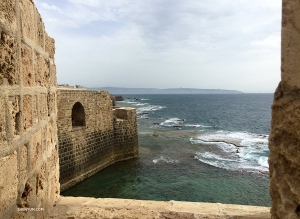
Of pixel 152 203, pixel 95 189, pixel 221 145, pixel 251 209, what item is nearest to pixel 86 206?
pixel 152 203

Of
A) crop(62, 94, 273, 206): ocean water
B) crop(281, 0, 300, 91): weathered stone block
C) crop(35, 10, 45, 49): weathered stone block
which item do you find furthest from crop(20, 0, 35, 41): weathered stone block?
crop(62, 94, 273, 206): ocean water

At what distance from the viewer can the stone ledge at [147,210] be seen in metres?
2.41

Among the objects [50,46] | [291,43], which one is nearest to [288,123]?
[291,43]

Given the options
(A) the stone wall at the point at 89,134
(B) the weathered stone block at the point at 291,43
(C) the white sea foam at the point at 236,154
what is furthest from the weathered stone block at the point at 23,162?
(C) the white sea foam at the point at 236,154

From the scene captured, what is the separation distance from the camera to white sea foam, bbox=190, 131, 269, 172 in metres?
16.0

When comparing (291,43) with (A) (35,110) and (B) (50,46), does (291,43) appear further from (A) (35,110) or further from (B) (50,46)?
(B) (50,46)

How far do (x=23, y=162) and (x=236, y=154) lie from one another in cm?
1889

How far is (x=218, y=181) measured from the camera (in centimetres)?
1316

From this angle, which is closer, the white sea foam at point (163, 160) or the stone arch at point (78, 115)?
the stone arch at point (78, 115)

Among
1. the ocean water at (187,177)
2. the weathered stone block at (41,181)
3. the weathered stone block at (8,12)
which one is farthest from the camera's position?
the ocean water at (187,177)

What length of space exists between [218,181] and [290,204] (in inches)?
495

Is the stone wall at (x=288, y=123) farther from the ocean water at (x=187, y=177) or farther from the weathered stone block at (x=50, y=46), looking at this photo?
the ocean water at (x=187, y=177)

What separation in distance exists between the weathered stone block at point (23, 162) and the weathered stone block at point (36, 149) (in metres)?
0.12

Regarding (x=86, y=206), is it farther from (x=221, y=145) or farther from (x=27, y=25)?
(x=221, y=145)
